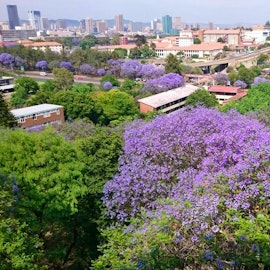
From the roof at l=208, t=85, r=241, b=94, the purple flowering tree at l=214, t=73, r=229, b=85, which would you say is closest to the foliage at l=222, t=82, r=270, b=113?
→ the roof at l=208, t=85, r=241, b=94

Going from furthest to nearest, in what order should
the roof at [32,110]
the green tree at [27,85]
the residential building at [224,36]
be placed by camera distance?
the residential building at [224,36] < the green tree at [27,85] < the roof at [32,110]

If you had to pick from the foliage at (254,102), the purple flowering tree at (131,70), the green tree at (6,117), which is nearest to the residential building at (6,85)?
the purple flowering tree at (131,70)

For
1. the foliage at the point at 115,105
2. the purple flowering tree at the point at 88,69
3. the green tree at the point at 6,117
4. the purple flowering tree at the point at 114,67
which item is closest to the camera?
the green tree at the point at 6,117

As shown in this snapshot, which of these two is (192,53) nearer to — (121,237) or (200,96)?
(200,96)

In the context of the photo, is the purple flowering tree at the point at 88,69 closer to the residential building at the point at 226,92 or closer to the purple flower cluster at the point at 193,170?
the residential building at the point at 226,92

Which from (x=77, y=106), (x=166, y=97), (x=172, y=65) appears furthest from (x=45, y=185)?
(x=172, y=65)

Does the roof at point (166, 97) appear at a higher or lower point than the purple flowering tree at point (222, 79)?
higher

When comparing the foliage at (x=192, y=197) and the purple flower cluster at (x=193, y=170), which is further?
the purple flower cluster at (x=193, y=170)

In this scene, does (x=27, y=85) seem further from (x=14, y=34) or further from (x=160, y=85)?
(x=14, y=34)

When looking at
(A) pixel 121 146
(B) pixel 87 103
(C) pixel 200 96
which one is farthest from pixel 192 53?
(A) pixel 121 146
